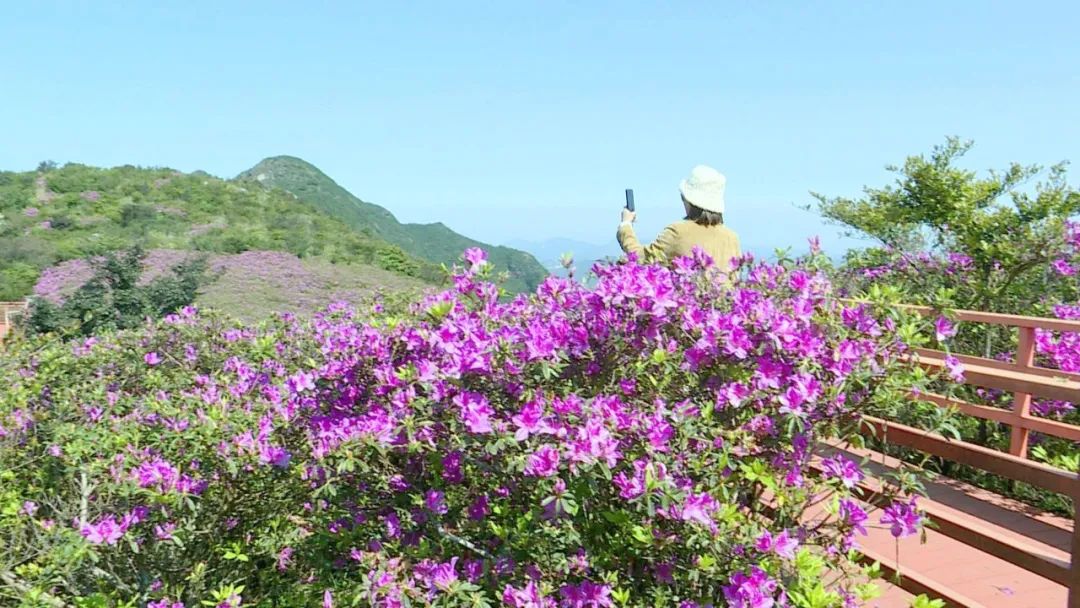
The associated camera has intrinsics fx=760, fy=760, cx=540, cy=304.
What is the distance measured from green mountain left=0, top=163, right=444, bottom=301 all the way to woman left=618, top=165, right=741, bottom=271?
48.0 ft

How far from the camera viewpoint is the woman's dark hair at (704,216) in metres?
3.35

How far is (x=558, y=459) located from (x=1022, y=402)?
3.46 meters

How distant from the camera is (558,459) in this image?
1705mm

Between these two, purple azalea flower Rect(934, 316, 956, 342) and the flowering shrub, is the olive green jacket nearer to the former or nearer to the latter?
the flowering shrub

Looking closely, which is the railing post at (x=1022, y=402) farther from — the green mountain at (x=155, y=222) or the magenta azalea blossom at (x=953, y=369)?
the green mountain at (x=155, y=222)

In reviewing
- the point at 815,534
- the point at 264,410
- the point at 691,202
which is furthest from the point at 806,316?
the point at 264,410

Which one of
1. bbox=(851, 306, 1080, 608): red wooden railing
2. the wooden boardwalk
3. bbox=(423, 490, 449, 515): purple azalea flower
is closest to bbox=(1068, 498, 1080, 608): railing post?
bbox=(851, 306, 1080, 608): red wooden railing

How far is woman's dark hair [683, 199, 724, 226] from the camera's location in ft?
11.0

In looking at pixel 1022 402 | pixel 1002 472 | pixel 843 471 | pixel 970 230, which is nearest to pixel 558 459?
pixel 843 471

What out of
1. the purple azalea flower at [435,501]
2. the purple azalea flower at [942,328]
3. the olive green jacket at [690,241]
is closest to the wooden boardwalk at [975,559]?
the purple azalea flower at [942,328]

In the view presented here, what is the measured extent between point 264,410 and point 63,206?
89.2 ft

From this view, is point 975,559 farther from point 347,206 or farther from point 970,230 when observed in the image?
point 347,206

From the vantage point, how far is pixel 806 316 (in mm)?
1944

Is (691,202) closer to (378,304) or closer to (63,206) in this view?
(378,304)
